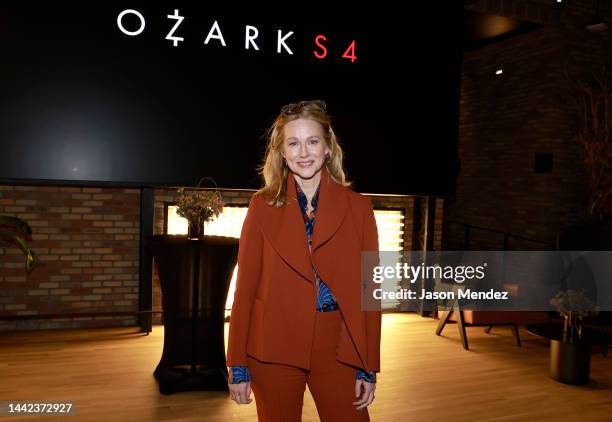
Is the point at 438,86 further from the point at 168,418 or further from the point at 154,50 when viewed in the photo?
the point at 168,418

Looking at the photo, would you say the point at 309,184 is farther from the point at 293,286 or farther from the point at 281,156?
the point at 293,286

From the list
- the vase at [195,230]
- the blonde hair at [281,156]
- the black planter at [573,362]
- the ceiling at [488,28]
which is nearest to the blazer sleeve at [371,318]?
the blonde hair at [281,156]

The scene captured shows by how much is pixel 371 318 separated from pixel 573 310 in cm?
337

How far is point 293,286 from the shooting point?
5.34ft

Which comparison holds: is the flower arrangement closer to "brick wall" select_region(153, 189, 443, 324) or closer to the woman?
"brick wall" select_region(153, 189, 443, 324)

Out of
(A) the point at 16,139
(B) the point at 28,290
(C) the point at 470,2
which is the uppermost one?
(C) the point at 470,2

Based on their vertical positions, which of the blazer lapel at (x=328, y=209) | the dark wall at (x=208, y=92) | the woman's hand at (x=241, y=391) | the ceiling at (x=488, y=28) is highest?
the ceiling at (x=488, y=28)

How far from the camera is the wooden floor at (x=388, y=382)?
351 cm

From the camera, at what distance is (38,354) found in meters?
4.51

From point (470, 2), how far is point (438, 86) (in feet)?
4.16

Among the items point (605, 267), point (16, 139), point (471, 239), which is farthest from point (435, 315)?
point (16, 139)

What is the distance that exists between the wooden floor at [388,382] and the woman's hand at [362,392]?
6.06 feet

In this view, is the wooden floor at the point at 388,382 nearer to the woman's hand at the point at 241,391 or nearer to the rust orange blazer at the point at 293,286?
the woman's hand at the point at 241,391

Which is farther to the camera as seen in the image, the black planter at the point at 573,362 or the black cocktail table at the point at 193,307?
the black planter at the point at 573,362
